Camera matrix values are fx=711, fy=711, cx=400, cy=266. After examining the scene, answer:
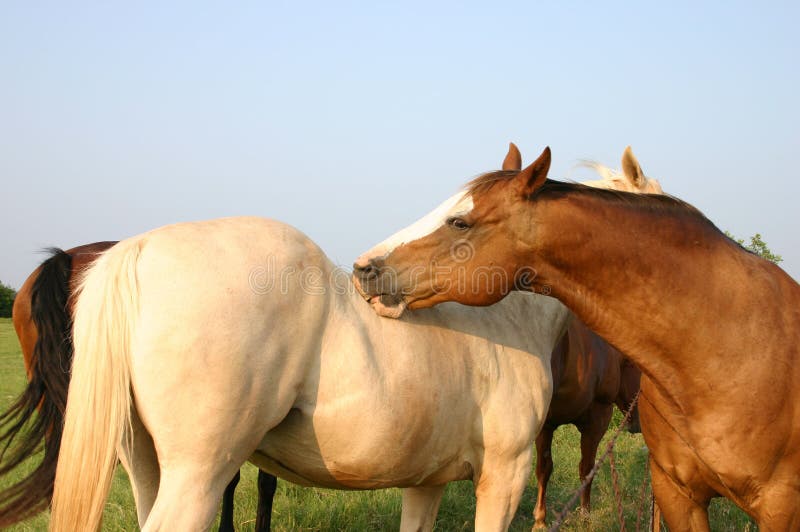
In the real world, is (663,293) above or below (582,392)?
above

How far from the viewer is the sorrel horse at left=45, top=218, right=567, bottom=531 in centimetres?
258

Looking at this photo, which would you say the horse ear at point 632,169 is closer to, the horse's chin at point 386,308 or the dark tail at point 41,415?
the horse's chin at point 386,308

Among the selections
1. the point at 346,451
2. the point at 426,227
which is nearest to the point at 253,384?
the point at 346,451

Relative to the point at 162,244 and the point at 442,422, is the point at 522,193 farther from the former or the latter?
the point at 162,244

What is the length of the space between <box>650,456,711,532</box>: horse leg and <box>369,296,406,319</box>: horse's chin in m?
1.59

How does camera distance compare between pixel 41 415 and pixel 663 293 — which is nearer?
pixel 41 415

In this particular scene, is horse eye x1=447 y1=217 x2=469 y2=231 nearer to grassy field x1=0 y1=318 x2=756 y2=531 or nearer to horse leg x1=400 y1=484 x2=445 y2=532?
horse leg x1=400 y1=484 x2=445 y2=532

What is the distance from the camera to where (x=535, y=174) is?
3051 mm

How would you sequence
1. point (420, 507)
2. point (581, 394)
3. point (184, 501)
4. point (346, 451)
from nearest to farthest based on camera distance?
point (184, 501)
point (346, 451)
point (420, 507)
point (581, 394)

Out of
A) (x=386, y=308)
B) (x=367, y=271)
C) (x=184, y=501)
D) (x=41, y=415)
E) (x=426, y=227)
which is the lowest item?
(x=184, y=501)

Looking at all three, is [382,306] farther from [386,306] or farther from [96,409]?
[96,409]

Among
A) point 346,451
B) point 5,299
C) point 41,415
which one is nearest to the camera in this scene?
point 41,415

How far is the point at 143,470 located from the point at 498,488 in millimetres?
1689

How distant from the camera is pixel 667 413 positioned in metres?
3.24
